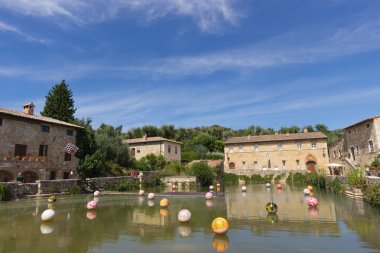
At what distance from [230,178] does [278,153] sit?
399 inches

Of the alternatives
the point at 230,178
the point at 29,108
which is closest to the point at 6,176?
the point at 29,108

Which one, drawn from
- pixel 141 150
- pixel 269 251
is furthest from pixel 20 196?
pixel 141 150

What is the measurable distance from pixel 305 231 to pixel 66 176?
26.5m

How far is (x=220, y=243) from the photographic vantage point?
8.70m

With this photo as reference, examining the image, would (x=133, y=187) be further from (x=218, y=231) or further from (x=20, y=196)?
(x=218, y=231)

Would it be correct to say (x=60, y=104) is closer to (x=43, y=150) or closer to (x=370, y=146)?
(x=43, y=150)

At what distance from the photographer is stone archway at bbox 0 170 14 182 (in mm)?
24469

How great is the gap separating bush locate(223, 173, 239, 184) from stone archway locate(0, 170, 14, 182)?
28.2 metres

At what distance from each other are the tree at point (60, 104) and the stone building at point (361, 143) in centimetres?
3701

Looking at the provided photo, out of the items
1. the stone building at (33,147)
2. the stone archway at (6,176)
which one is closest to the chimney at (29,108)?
the stone building at (33,147)

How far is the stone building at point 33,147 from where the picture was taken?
82.0 ft

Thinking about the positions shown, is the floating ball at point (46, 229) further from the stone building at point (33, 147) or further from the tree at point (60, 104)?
the tree at point (60, 104)

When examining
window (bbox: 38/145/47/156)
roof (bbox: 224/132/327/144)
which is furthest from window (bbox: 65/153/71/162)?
roof (bbox: 224/132/327/144)

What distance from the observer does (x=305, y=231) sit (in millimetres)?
10266
